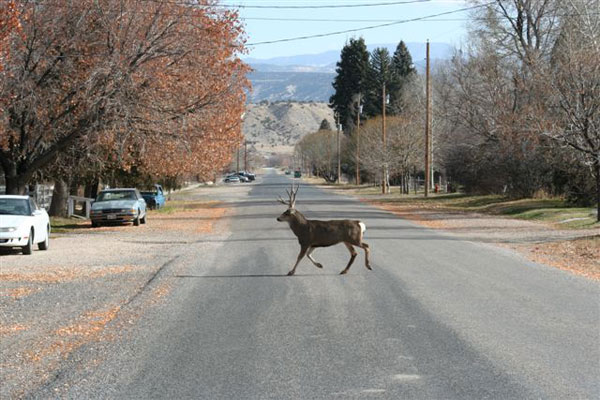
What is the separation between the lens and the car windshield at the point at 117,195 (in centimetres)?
3444

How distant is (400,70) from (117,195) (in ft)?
240

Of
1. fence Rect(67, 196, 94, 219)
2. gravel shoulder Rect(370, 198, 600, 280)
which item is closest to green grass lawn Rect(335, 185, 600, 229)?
gravel shoulder Rect(370, 198, 600, 280)

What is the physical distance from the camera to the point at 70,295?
14281 millimetres

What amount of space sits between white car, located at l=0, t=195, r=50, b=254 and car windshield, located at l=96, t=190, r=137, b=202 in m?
10.9

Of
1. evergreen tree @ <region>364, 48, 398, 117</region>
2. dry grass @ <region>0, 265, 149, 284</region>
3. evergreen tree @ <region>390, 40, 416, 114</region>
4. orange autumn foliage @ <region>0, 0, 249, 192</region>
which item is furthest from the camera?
evergreen tree @ <region>390, 40, 416, 114</region>

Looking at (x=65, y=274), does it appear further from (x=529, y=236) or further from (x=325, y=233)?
(x=529, y=236)

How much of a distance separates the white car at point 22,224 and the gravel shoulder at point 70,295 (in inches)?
16.2

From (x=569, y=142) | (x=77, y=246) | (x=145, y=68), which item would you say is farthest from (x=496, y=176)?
(x=77, y=246)

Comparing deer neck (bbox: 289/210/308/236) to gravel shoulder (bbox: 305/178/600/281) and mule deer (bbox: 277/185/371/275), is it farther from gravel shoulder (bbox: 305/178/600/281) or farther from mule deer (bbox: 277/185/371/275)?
gravel shoulder (bbox: 305/178/600/281)

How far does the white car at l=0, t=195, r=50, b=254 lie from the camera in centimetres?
2092

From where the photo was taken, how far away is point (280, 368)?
843 centimetres

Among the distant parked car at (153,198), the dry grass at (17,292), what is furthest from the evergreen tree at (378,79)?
the dry grass at (17,292)

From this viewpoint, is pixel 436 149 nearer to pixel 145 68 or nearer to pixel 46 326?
pixel 145 68

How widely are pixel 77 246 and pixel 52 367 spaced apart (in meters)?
16.3
